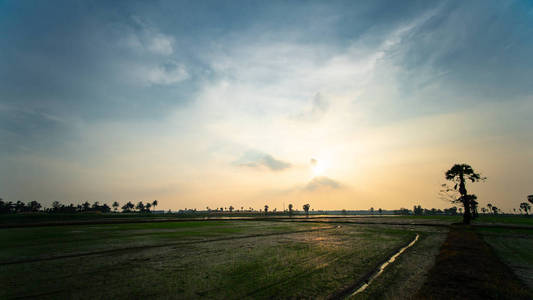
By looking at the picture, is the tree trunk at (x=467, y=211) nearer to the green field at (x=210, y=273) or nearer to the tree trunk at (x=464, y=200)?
the tree trunk at (x=464, y=200)

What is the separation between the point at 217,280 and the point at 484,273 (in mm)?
11074

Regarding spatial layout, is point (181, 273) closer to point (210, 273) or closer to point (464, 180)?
point (210, 273)

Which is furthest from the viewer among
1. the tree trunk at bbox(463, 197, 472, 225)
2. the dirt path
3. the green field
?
the tree trunk at bbox(463, 197, 472, 225)

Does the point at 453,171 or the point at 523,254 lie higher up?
the point at 453,171

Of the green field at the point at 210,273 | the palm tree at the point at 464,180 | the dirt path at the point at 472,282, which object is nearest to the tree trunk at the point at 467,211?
the palm tree at the point at 464,180

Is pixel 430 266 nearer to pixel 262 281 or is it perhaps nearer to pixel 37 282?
pixel 262 281

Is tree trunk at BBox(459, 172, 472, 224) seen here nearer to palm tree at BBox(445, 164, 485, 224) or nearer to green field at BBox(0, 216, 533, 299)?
palm tree at BBox(445, 164, 485, 224)

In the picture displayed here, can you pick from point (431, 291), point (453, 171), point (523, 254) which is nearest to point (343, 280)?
point (431, 291)

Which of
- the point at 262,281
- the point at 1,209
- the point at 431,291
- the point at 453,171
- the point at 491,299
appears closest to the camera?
the point at 491,299

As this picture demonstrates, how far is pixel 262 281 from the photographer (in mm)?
9148

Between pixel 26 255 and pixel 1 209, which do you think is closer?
pixel 26 255

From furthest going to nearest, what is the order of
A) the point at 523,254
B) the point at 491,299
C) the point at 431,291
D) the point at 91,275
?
the point at 523,254
the point at 91,275
the point at 431,291
the point at 491,299

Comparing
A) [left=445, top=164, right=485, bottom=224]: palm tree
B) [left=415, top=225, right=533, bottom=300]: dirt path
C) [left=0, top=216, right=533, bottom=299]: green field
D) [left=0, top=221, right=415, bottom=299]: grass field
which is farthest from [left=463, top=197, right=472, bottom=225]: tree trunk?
[left=415, top=225, right=533, bottom=300]: dirt path

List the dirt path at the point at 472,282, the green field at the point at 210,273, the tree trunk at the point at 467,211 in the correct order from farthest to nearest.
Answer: the tree trunk at the point at 467,211
the green field at the point at 210,273
the dirt path at the point at 472,282
